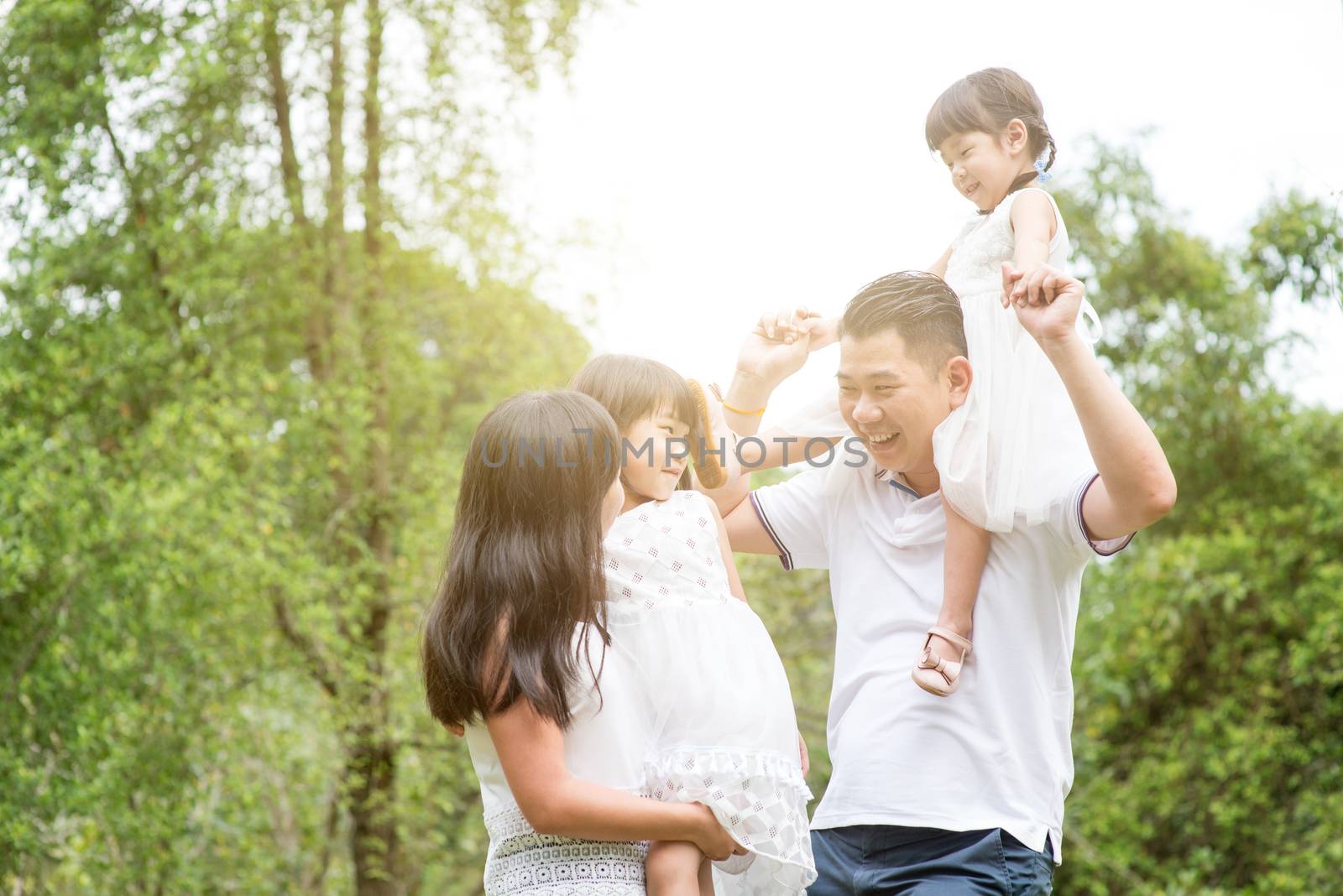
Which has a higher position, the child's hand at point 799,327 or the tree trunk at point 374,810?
the child's hand at point 799,327

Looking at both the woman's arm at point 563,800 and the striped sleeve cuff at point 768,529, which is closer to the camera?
the woman's arm at point 563,800

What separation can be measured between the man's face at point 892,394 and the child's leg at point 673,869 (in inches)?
25.7

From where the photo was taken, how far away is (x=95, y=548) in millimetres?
4922

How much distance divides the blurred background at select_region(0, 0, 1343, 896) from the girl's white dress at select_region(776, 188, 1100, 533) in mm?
2318

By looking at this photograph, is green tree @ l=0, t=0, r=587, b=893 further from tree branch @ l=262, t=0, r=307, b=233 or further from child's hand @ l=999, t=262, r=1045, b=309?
child's hand @ l=999, t=262, r=1045, b=309

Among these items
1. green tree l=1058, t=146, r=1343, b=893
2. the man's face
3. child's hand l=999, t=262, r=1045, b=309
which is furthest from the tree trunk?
child's hand l=999, t=262, r=1045, b=309

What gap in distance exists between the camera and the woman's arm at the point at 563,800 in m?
1.64

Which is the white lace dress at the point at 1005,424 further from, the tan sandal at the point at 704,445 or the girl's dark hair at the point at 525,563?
the girl's dark hair at the point at 525,563

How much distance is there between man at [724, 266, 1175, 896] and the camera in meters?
1.59

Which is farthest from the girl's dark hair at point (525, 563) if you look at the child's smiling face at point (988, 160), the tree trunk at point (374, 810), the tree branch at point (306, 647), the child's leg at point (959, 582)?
the tree trunk at point (374, 810)

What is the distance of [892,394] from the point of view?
1.86 metres

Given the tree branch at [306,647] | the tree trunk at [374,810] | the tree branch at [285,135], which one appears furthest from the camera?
the tree branch at [285,135]

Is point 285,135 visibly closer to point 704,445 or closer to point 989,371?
point 704,445

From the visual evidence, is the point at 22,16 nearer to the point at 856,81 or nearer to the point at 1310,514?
the point at 856,81
